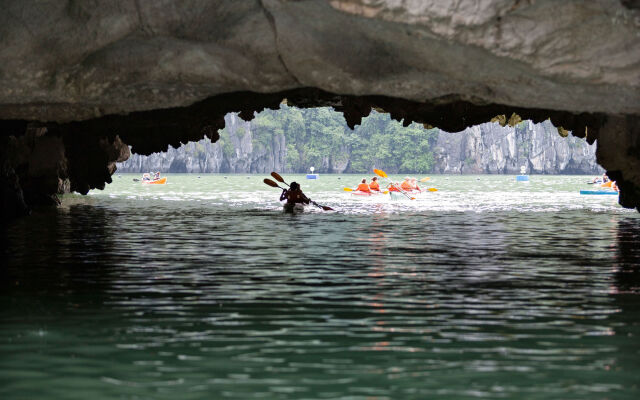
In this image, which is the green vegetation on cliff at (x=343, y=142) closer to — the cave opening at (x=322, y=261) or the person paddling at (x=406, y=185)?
the person paddling at (x=406, y=185)

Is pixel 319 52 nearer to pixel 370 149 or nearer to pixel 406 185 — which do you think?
pixel 406 185

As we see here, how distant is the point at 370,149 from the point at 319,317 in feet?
407

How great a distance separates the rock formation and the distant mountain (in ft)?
365

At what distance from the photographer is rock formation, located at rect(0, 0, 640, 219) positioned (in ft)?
29.0

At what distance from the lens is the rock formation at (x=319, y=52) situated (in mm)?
8836

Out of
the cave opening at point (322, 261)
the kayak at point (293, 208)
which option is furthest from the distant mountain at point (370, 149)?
the cave opening at point (322, 261)

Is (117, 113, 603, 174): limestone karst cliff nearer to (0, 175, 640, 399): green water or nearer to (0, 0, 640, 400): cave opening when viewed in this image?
(0, 0, 640, 400): cave opening

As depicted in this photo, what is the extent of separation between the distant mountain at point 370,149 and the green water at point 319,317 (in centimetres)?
10810

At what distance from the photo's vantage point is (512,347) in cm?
705

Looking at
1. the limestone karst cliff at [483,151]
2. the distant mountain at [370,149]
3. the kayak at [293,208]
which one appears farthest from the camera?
the distant mountain at [370,149]

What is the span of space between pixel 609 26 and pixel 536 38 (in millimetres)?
655

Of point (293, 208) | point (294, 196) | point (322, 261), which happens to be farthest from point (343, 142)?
point (322, 261)

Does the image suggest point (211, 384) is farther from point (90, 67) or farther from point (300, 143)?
point (300, 143)

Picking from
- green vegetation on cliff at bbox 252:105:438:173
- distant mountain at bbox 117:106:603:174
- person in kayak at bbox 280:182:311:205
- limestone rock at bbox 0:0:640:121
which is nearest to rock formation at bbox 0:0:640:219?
limestone rock at bbox 0:0:640:121
